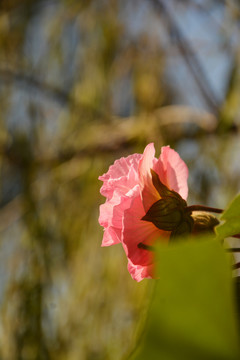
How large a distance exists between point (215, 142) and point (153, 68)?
0.94 feet

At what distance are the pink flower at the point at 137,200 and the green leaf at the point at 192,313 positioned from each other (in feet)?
0.46

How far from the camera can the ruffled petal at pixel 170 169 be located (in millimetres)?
275

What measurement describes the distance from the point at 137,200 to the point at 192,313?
17 cm

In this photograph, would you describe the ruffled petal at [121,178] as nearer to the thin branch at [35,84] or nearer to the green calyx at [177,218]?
the green calyx at [177,218]

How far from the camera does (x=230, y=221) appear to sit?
0.19 metres

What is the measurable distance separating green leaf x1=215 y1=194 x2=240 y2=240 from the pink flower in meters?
0.06

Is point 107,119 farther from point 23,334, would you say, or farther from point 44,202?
point 23,334

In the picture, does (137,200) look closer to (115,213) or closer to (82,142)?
(115,213)

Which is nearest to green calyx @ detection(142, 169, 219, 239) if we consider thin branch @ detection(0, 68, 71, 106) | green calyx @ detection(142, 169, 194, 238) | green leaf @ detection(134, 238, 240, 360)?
green calyx @ detection(142, 169, 194, 238)

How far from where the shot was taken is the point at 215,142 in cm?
112

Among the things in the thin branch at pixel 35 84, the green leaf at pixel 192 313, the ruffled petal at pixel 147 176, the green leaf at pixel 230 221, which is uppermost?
the thin branch at pixel 35 84

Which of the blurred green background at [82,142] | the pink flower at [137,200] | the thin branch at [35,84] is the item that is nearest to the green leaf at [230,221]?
the pink flower at [137,200]

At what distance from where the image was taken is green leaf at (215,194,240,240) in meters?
0.19

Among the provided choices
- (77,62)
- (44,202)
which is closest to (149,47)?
(77,62)
